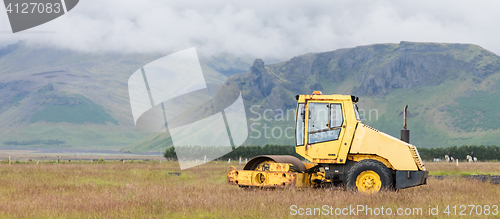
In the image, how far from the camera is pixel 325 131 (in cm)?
1327

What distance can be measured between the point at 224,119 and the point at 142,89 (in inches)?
174

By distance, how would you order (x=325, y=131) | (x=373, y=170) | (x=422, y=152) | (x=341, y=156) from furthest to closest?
(x=422, y=152)
(x=325, y=131)
(x=341, y=156)
(x=373, y=170)

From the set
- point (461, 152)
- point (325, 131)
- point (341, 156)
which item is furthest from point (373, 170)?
point (461, 152)

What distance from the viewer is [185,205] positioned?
11.1 metres

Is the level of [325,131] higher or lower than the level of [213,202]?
higher

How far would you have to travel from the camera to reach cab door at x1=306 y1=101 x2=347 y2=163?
43.2ft

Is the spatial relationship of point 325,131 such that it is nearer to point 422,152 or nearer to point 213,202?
point 213,202

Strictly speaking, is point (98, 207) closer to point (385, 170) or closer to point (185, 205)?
point (185, 205)

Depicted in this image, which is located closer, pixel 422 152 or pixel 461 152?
pixel 422 152

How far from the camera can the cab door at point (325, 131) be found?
13180mm

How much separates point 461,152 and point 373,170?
11506cm

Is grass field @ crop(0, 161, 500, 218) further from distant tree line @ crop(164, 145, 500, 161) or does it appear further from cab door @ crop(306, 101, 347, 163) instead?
distant tree line @ crop(164, 145, 500, 161)

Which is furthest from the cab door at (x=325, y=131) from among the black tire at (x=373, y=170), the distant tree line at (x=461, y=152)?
the distant tree line at (x=461, y=152)

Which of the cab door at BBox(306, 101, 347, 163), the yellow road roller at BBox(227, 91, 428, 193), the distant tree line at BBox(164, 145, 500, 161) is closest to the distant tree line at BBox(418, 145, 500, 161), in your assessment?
the distant tree line at BBox(164, 145, 500, 161)
